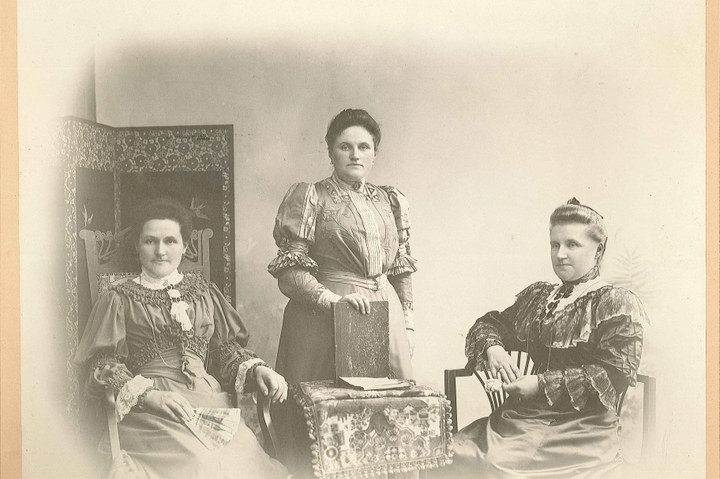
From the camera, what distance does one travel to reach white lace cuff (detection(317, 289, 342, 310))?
2422mm

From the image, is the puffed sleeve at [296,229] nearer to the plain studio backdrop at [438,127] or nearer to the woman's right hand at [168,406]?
the plain studio backdrop at [438,127]

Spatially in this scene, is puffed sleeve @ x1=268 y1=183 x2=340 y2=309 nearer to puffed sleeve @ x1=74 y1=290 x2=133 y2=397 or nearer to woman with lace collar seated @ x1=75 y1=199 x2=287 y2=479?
woman with lace collar seated @ x1=75 y1=199 x2=287 y2=479

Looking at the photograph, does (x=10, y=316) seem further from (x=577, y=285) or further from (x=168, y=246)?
(x=577, y=285)

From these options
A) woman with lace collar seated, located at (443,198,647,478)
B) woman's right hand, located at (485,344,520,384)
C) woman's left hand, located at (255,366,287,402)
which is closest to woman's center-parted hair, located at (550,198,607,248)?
woman with lace collar seated, located at (443,198,647,478)

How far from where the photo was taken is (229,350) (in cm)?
247

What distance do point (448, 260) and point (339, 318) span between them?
1.48 feet

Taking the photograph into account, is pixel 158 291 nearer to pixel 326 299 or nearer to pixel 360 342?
pixel 326 299

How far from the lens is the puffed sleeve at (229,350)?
2447mm

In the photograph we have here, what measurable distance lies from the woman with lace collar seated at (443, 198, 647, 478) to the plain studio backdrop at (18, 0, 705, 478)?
63 mm

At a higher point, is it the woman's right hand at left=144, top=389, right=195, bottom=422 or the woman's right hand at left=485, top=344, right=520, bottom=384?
the woman's right hand at left=485, top=344, right=520, bottom=384

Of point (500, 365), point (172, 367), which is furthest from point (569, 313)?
point (172, 367)

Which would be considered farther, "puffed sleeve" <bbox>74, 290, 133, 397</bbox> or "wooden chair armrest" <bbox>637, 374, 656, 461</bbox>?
"wooden chair armrest" <bbox>637, 374, 656, 461</bbox>

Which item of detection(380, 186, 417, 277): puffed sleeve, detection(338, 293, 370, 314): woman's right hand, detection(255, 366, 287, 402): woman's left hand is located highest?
detection(380, 186, 417, 277): puffed sleeve

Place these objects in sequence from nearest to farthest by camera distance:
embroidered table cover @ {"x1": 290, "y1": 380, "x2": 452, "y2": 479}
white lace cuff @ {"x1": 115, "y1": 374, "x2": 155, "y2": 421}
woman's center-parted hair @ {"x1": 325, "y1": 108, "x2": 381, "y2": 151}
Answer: embroidered table cover @ {"x1": 290, "y1": 380, "x2": 452, "y2": 479} < white lace cuff @ {"x1": 115, "y1": 374, "x2": 155, "y2": 421} < woman's center-parted hair @ {"x1": 325, "y1": 108, "x2": 381, "y2": 151}
